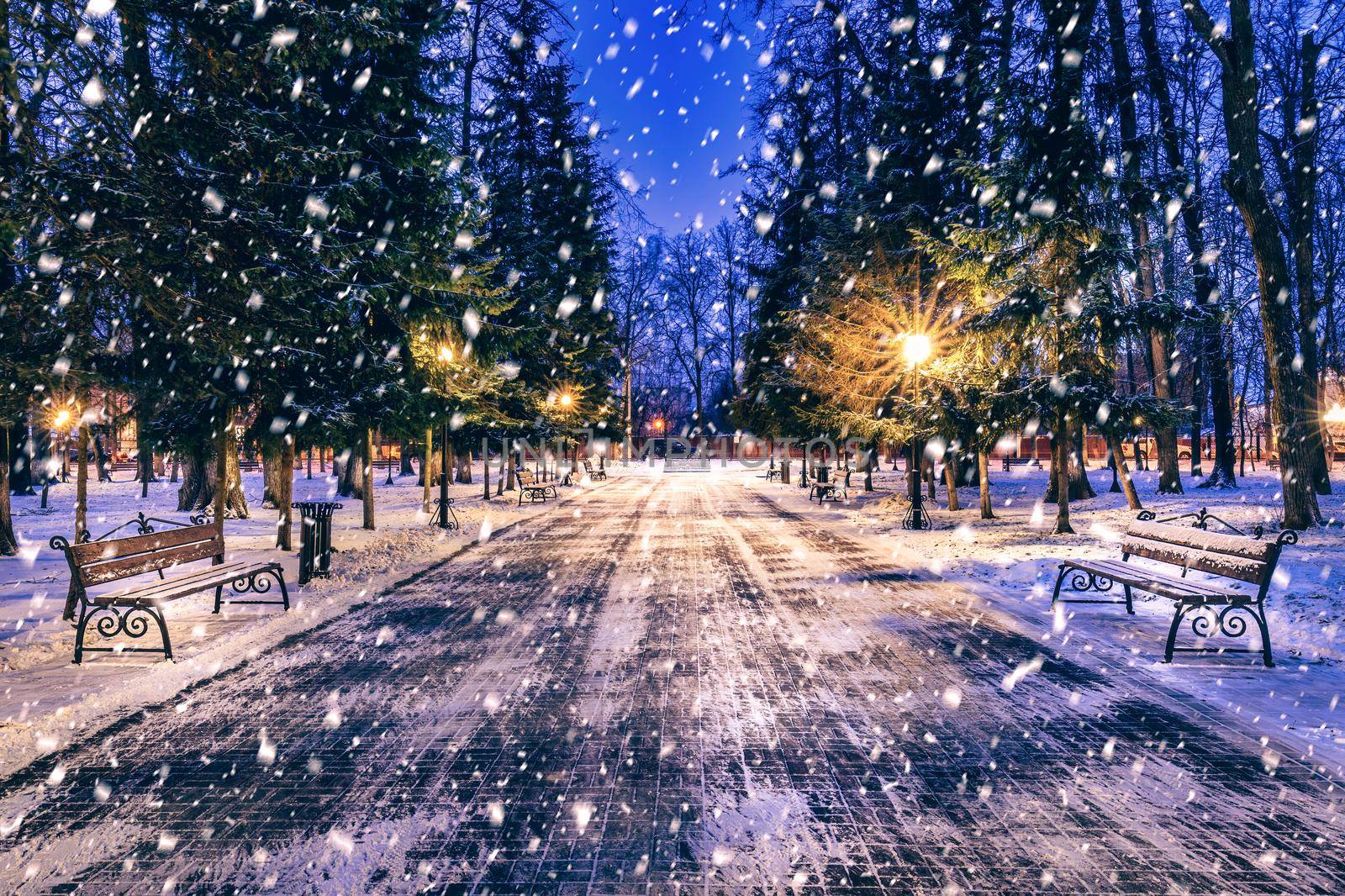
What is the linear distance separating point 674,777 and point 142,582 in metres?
8.68

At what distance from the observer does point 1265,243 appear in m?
11.5

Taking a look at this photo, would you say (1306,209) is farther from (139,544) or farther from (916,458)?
(139,544)

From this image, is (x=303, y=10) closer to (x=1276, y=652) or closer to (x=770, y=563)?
(x=770, y=563)

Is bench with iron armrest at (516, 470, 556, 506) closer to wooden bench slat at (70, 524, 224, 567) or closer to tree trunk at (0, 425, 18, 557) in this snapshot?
tree trunk at (0, 425, 18, 557)

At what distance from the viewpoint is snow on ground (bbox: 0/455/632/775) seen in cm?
483

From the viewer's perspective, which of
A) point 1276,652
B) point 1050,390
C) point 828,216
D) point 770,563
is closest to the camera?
point 1276,652

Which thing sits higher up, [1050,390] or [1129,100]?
[1129,100]

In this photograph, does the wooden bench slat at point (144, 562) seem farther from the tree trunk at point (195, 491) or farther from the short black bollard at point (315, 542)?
the tree trunk at point (195, 491)

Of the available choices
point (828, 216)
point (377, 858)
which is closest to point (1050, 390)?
point (828, 216)

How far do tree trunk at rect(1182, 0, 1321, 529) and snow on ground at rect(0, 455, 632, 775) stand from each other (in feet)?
48.1

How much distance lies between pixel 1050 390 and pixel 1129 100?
8.22 metres

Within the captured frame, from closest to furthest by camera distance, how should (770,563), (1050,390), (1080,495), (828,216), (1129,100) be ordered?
(770,563)
(1050,390)
(1129,100)
(1080,495)
(828,216)

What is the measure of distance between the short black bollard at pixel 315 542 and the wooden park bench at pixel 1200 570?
374 inches

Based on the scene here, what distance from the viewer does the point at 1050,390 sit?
486 inches
